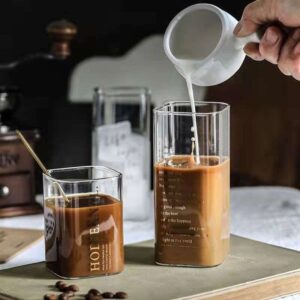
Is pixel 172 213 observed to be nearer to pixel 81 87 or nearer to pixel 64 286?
pixel 64 286

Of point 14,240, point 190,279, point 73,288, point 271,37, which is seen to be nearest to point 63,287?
point 73,288

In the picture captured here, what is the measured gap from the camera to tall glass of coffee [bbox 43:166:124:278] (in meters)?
1.15

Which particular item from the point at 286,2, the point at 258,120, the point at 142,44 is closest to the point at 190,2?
the point at 142,44

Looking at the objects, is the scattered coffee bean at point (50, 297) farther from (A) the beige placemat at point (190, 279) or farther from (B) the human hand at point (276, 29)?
(B) the human hand at point (276, 29)

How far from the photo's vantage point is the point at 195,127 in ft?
4.02

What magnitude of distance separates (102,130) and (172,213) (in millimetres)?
512

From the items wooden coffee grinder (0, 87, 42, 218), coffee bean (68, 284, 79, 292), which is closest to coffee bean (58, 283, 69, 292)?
coffee bean (68, 284, 79, 292)

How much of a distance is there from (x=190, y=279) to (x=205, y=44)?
0.38 metres

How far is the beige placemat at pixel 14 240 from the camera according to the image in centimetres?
138

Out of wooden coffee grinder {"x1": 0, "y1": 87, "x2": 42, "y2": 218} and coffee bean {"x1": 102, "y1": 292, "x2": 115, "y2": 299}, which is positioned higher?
wooden coffee grinder {"x1": 0, "y1": 87, "x2": 42, "y2": 218}

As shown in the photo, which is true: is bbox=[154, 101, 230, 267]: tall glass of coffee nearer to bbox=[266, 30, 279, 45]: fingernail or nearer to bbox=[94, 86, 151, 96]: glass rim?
bbox=[266, 30, 279, 45]: fingernail

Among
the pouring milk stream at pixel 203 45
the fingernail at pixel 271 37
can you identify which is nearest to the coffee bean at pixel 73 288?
the pouring milk stream at pixel 203 45

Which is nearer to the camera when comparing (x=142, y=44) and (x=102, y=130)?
(x=102, y=130)

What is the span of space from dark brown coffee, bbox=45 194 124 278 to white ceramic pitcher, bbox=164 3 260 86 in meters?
0.25
